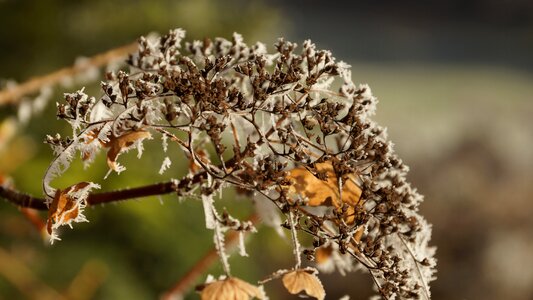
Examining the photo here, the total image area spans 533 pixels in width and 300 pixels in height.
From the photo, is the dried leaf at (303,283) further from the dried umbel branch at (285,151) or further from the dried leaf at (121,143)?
the dried leaf at (121,143)

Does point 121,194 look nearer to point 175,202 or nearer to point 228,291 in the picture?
point 228,291

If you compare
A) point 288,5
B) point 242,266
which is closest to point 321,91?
point 242,266

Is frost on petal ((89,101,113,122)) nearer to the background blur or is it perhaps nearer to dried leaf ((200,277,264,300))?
dried leaf ((200,277,264,300))

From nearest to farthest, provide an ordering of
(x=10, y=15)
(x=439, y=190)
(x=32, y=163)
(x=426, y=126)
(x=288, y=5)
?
(x=32, y=163) < (x=10, y=15) < (x=439, y=190) < (x=426, y=126) < (x=288, y=5)

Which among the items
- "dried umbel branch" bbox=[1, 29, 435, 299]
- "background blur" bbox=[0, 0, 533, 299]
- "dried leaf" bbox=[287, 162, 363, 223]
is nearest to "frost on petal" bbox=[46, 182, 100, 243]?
"dried umbel branch" bbox=[1, 29, 435, 299]

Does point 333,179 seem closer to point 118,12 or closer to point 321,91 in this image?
point 321,91

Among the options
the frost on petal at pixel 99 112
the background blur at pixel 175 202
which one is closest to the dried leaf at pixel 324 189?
the frost on petal at pixel 99 112
